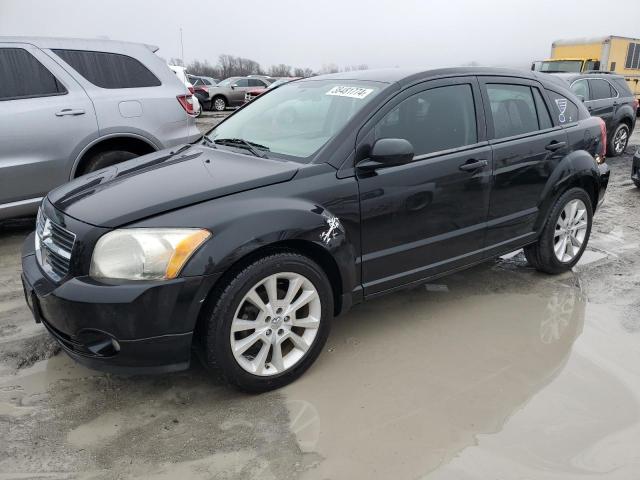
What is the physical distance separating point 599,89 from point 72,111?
31.7ft

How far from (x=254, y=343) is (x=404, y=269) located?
110cm

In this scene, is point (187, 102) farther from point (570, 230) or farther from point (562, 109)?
point (570, 230)

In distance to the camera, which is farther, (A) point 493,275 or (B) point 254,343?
(A) point 493,275

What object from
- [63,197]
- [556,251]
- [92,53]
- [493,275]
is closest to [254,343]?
[63,197]

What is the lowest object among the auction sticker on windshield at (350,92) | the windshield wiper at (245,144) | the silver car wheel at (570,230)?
the silver car wheel at (570,230)

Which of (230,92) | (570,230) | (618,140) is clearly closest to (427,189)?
(570,230)

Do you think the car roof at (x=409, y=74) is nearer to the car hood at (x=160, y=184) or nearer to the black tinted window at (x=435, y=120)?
the black tinted window at (x=435, y=120)

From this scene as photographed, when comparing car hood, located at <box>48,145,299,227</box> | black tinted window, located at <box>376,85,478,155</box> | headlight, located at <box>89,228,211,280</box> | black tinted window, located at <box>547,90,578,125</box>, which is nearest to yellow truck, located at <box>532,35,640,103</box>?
black tinted window, located at <box>547,90,578,125</box>

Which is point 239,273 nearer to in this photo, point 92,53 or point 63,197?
point 63,197

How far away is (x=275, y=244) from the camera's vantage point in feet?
9.29

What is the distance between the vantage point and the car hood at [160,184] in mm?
2668

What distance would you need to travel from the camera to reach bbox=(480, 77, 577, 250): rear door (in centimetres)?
384

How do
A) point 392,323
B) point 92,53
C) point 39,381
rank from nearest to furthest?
1. point 39,381
2. point 392,323
3. point 92,53

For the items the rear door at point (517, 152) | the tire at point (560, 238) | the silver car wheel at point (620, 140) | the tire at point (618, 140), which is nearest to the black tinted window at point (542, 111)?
the rear door at point (517, 152)
